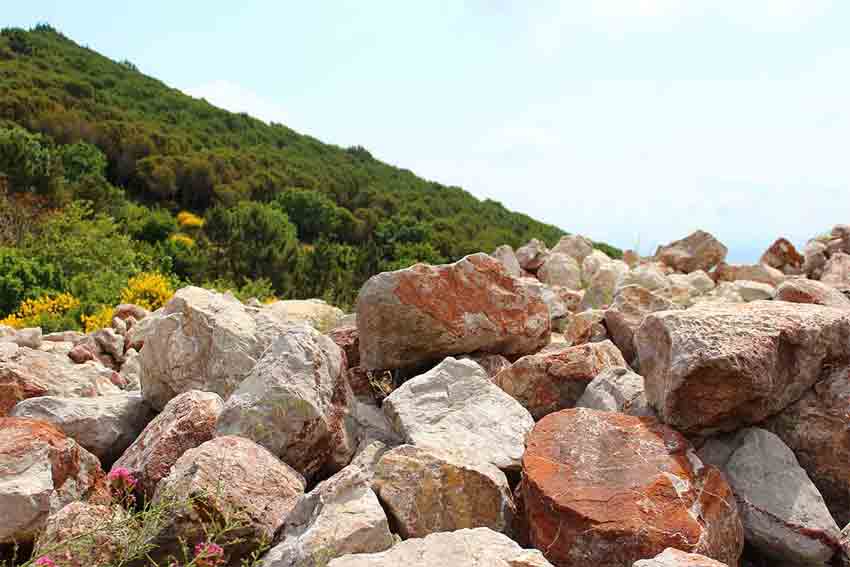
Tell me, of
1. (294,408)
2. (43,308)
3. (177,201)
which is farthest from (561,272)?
(177,201)

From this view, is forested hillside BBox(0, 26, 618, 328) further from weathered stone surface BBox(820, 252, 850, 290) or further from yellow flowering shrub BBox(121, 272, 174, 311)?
weathered stone surface BBox(820, 252, 850, 290)

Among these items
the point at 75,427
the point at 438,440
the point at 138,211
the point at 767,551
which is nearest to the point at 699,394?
the point at 767,551

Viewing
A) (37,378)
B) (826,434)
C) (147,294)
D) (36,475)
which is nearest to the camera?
(36,475)

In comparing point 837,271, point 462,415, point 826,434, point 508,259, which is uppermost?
point 837,271

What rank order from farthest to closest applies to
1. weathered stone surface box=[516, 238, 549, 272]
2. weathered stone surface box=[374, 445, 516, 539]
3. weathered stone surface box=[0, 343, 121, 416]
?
1. weathered stone surface box=[516, 238, 549, 272]
2. weathered stone surface box=[0, 343, 121, 416]
3. weathered stone surface box=[374, 445, 516, 539]

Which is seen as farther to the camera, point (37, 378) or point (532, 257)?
point (532, 257)

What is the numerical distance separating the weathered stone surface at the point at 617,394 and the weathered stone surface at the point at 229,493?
163 cm

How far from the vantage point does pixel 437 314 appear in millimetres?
4027

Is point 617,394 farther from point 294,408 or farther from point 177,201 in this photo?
point 177,201

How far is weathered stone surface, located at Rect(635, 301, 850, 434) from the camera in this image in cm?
285

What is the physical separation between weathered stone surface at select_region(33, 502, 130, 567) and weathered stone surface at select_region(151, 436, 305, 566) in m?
0.15

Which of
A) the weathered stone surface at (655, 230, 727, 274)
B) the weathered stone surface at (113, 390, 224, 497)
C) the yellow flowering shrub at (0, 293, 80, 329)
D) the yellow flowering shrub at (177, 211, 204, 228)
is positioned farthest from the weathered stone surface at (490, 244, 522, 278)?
the yellow flowering shrub at (177, 211, 204, 228)

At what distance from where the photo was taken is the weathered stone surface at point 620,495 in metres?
2.47

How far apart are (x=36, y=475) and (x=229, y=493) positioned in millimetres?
883
